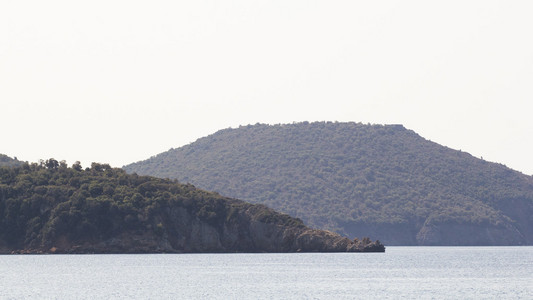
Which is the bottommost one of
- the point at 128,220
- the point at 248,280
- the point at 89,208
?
the point at 248,280

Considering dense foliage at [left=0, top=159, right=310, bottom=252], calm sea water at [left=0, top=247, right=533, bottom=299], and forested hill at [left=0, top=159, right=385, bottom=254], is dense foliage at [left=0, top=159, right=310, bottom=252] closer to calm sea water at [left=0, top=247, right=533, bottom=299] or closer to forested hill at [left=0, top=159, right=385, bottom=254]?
forested hill at [left=0, top=159, right=385, bottom=254]

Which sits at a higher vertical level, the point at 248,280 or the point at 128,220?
the point at 128,220

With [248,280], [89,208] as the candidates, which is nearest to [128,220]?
[89,208]

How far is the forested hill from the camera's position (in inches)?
6358

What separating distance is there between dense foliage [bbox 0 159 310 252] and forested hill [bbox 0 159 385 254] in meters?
0.18

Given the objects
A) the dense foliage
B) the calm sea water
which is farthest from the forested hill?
the calm sea water

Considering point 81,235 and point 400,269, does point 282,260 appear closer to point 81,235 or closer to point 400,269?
point 400,269

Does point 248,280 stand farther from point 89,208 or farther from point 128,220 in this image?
point 89,208

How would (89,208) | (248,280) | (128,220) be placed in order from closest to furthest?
(248,280) → (89,208) → (128,220)

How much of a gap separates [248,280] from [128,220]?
65.2 m

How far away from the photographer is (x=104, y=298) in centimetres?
8062

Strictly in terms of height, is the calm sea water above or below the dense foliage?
below

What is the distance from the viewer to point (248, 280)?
10238cm

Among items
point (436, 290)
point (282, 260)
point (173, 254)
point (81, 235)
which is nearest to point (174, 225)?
point (173, 254)
